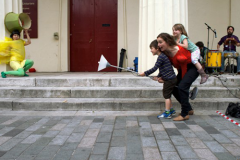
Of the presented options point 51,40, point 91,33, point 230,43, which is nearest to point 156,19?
point 230,43

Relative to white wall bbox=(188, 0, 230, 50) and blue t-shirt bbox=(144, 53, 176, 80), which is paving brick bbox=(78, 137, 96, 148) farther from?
white wall bbox=(188, 0, 230, 50)

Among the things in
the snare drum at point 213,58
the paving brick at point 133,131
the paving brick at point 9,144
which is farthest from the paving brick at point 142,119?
the snare drum at point 213,58

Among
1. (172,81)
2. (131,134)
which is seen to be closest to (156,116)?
(172,81)

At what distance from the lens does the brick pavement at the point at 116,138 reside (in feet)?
8.76

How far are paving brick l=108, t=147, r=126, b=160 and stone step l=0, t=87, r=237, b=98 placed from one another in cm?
256

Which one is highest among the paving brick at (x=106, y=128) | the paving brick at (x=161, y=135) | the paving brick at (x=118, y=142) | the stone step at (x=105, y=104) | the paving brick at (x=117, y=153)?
the stone step at (x=105, y=104)

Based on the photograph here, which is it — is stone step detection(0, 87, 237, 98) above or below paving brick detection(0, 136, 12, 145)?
above

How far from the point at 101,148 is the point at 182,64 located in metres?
2.17

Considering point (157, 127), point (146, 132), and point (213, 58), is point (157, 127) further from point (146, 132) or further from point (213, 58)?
point (213, 58)

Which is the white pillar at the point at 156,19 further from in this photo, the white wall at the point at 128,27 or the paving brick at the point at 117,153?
the paving brick at the point at 117,153

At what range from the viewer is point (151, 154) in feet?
8.78

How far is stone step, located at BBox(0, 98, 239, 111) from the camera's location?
490cm

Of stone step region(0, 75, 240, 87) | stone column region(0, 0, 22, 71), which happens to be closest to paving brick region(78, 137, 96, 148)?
stone step region(0, 75, 240, 87)

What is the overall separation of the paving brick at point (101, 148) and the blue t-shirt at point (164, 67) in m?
1.63
